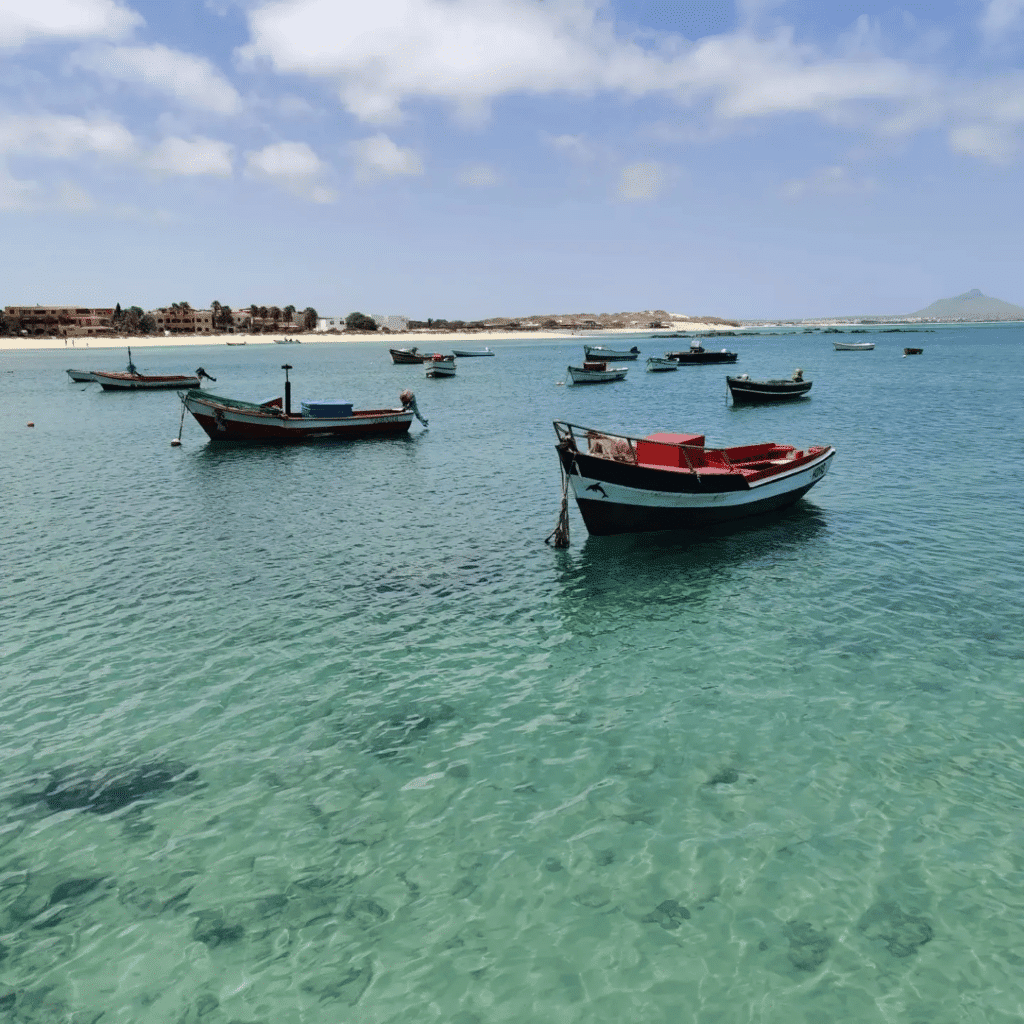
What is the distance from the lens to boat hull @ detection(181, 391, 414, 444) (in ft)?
135

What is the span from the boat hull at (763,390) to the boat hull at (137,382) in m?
54.9

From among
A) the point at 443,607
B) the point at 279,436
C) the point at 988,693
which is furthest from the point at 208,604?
the point at 279,436

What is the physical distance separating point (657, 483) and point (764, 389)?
42.3m

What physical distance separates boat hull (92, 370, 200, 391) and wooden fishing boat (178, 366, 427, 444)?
4154 centimetres

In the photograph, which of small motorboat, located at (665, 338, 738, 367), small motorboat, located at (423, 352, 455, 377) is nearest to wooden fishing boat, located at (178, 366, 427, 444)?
small motorboat, located at (423, 352, 455, 377)

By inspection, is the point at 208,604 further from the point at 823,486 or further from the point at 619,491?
the point at 823,486

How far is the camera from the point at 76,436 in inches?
1855

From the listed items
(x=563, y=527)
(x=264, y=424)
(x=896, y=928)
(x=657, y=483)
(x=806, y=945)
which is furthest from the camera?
(x=264, y=424)

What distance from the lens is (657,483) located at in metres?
21.4

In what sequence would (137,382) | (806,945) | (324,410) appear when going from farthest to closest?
(137,382) → (324,410) → (806,945)

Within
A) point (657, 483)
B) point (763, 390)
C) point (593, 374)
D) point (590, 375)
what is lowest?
point (657, 483)

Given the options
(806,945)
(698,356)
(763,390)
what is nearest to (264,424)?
(763,390)

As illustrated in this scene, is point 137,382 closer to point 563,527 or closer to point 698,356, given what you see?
point 563,527

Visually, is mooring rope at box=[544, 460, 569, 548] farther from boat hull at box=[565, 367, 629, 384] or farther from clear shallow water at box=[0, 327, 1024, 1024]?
boat hull at box=[565, 367, 629, 384]
